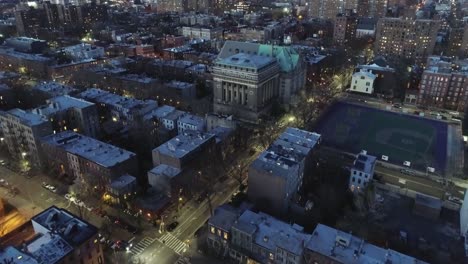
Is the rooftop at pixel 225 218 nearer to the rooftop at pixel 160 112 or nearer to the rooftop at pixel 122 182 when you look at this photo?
the rooftop at pixel 122 182

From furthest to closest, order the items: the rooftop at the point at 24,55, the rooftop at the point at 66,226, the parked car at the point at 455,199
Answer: the rooftop at the point at 24,55, the parked car at the point at 455,199, the rooftop at the point at 66,226

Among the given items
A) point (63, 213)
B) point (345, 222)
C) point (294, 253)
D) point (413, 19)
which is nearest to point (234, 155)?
point (345, 222)

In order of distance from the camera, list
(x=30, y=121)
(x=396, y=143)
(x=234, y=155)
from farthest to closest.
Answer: (x=396, y=143) < (x=234, y=155) < (x=30, y=121)

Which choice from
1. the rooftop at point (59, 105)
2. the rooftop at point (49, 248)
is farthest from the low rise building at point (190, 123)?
the rooftop at point (49, 248)

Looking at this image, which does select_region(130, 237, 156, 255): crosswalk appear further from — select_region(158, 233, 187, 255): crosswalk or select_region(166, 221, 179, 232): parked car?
select_region(166, 221, 179, 232): parked car

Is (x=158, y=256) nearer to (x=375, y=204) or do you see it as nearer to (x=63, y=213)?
(x=63, y=213)

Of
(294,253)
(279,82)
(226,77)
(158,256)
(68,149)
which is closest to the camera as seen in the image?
(294,253)
